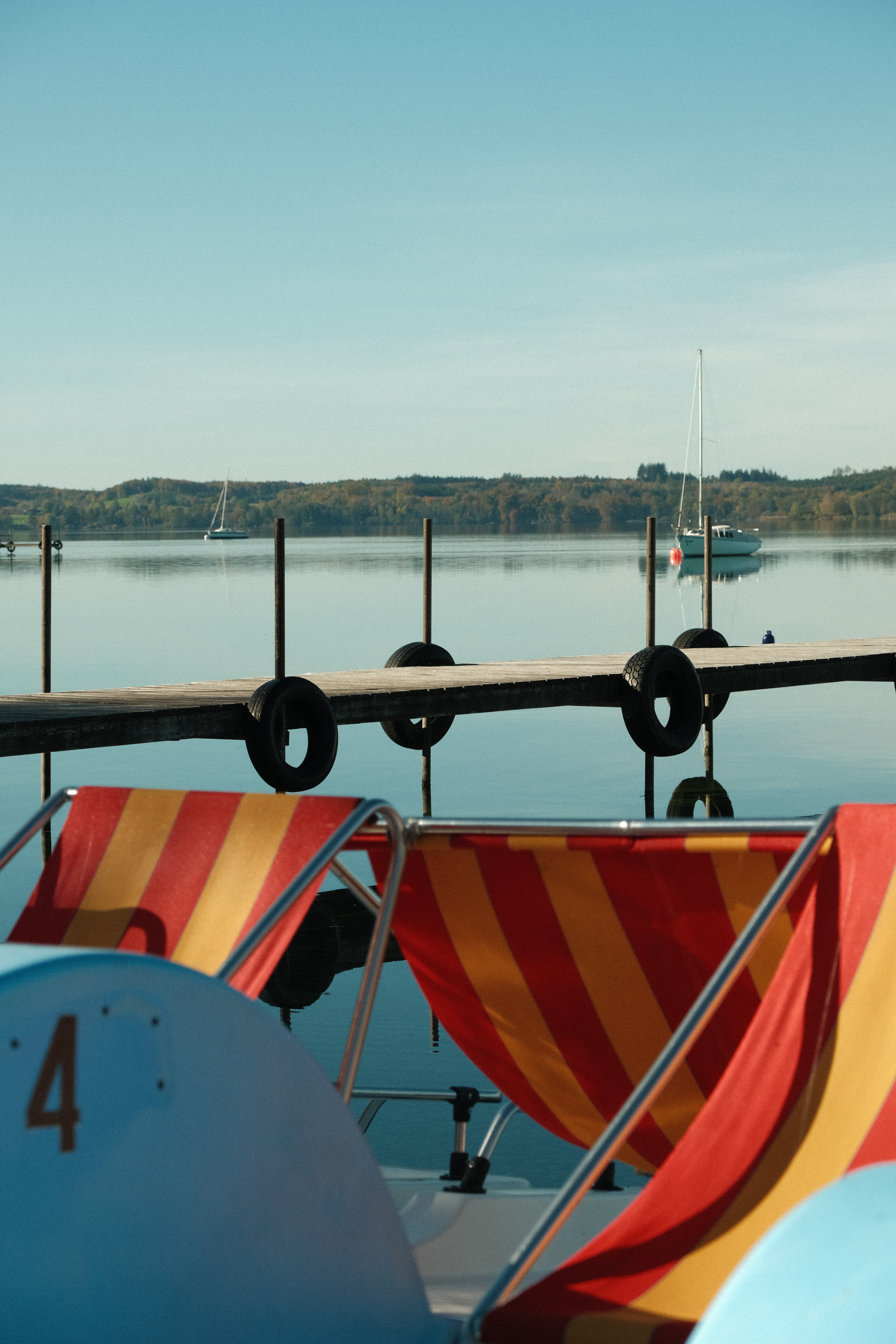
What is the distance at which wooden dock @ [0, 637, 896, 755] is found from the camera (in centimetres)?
928

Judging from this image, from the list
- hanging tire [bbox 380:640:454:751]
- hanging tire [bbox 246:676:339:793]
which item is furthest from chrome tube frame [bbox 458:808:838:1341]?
hanging tire [bbox 380:640:454:751]

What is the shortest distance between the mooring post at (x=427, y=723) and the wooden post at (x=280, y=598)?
209 cm

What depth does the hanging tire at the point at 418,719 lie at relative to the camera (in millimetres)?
14430

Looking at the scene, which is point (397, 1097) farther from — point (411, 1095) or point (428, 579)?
point (428, 579)

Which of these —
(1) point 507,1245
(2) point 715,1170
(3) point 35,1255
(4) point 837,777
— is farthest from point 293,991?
(4) point 837,777

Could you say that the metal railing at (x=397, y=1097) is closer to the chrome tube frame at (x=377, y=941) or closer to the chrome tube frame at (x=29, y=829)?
the chrome tube frame at (x=377, y=941)

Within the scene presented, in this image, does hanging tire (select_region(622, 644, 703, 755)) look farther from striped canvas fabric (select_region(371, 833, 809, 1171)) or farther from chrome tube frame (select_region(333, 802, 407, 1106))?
chrome tube frame (select_region(333, 802, 407, 1106))

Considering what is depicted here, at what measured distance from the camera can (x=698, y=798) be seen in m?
15.4

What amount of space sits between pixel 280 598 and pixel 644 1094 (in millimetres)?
9480

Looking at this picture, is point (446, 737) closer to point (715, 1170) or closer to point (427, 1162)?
point (427, 1162)

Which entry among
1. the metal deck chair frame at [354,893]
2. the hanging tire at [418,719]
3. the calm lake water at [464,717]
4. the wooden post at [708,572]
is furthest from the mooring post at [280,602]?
the metal deck chair frame at [354,893]

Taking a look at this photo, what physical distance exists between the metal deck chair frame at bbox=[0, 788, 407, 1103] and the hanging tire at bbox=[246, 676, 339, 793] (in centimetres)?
671

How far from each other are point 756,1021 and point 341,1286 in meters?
0.86

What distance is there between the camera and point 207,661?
30562mm
